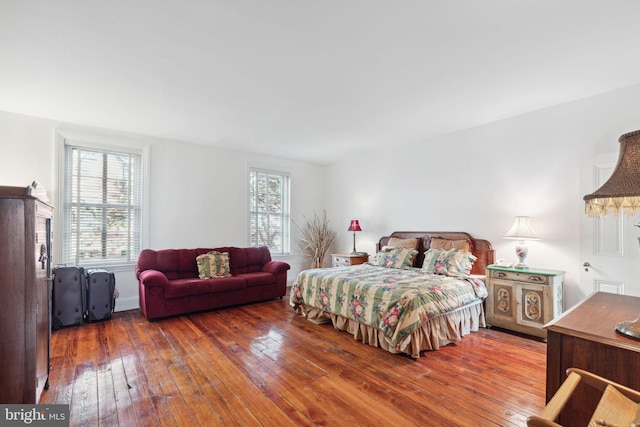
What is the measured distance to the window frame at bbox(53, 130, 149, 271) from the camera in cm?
395

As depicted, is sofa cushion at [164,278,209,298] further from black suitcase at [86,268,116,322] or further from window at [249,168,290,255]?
window at [249,168,290,255]

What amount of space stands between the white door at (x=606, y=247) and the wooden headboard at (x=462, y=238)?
0.95m

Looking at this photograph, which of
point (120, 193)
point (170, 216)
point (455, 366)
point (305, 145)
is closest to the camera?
point (455, 366)

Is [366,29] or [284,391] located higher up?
[366,29]

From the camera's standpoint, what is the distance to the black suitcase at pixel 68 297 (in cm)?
357

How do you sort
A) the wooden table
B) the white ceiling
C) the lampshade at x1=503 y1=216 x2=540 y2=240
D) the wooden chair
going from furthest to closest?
the lampshade at x1=503 y1=216 x2=540 y2=240
the white ceiling
the wooden table
the wooden chair

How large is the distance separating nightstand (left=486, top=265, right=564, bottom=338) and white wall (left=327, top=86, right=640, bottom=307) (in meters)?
0.41

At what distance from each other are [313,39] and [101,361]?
3.31 metres

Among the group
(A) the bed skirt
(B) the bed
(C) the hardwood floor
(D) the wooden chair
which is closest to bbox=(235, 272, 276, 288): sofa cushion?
(B) the bed

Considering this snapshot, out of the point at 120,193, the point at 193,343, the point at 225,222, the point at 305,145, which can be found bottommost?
the point at 193,343

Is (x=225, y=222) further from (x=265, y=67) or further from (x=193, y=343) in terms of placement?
(x=265, y=67)

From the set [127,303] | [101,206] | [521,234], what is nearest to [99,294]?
[127,303]

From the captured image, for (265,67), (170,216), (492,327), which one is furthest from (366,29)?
(170,216)

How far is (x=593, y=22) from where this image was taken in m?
2.03
